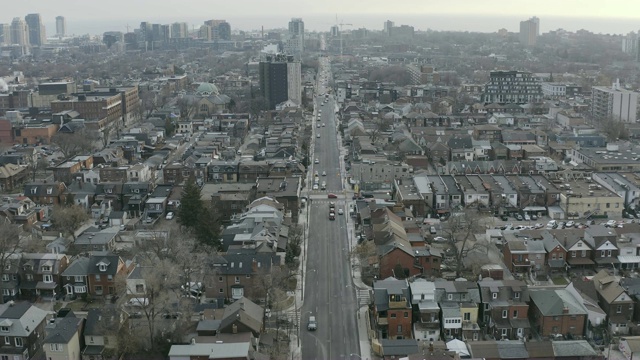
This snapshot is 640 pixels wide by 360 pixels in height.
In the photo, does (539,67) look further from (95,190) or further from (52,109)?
(95,190)

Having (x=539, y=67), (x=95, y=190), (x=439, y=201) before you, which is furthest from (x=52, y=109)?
(x=539, y=67)

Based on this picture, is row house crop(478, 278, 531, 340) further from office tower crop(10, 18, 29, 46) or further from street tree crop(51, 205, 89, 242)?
office tower crop(10, 18, 29, 46)

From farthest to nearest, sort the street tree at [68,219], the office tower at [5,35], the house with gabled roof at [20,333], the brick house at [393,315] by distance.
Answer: the office tower at [5,35] → the street tree at [68,219] → the brick house at [393,315] → the house with gabled roof at [20,333]

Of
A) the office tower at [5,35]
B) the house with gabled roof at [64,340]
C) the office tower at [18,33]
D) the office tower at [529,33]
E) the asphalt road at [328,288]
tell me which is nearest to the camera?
the house with gabled roof at [64,340]

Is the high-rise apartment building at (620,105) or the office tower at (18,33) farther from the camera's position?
the office tower at (18,33)

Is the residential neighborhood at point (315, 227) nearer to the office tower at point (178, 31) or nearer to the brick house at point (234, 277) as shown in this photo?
the brick house at point (234, 277)

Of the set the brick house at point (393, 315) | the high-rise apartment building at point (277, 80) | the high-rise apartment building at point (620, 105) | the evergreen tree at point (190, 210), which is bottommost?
the brick house at point (393, 315)

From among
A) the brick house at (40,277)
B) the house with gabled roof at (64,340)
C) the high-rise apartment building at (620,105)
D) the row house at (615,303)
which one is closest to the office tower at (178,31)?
the high-rise apartment building at (620,105)
